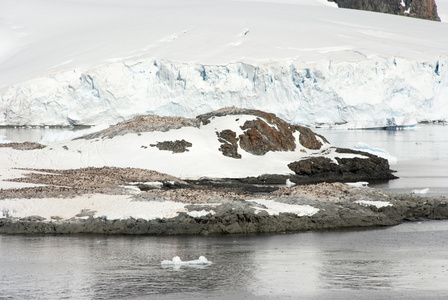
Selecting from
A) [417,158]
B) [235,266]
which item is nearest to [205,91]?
[417,158]

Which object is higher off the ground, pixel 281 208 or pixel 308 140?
pixel 308 140

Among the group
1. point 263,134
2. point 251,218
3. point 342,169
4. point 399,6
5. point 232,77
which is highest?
point 399,6

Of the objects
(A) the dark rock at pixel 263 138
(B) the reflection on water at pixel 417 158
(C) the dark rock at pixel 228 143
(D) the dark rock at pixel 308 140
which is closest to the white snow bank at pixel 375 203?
(B) the reflection on water at pixel 417 158

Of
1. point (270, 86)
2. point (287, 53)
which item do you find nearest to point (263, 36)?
point (287, 53)

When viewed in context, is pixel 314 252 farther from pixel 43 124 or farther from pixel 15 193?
pixel 43 124

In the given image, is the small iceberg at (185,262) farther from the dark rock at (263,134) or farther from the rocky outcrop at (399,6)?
the rocky outcrop at (399,6)

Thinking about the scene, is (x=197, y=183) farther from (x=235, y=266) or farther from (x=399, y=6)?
(x=399, y=6)

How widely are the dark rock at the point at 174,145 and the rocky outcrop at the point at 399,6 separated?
83.1m

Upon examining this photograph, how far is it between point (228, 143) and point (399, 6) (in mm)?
90044

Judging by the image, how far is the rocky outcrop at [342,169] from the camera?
27.5 metres

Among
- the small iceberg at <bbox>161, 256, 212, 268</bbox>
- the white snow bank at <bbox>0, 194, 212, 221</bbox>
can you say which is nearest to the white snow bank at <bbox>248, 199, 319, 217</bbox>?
the white snow bank at <bbox>0, 194, 212, 221</bbox>

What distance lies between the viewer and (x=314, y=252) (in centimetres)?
1353

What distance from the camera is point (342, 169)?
27.9 m

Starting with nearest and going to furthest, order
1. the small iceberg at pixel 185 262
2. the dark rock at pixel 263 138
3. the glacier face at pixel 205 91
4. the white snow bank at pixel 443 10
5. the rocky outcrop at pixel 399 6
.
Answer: the small iceberg at pixel 185 262, the dark rock at pixel 263 138, the glacier face at pixel 205 91, the rocky outcrop at pixel 399 6, the white snow bank at pixel 443 10
